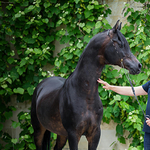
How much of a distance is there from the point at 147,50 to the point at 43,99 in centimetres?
171

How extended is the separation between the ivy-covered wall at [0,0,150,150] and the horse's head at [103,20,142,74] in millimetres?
1612

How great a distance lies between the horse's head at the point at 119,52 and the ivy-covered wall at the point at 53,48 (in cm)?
161

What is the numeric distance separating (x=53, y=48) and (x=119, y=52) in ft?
7.09

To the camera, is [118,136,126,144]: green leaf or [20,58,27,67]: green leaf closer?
[118,136,126,144]: green leaf

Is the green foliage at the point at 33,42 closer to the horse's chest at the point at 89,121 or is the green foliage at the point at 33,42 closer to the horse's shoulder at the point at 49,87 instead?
the horse's shoulder at the point at 49,87

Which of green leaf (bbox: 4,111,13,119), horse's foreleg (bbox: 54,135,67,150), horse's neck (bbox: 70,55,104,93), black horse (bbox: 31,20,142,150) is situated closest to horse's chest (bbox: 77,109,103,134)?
black horse (bbox: 31,20,142,150)

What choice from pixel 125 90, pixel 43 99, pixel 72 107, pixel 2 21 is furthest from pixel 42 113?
pixel 2 21

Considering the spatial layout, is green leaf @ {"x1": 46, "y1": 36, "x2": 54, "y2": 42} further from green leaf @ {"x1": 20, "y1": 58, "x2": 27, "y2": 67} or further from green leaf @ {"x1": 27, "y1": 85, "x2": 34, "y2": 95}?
green leaf @ {"x1": 27, "y1": 85, "x2": 34, "y2": 95}

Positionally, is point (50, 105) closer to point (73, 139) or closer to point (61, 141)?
point (73, 139)

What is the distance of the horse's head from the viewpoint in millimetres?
1752

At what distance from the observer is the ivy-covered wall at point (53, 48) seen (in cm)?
343

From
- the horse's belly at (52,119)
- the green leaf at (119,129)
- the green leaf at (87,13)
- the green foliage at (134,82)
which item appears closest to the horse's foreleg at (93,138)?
the horse's belly at (52,119)

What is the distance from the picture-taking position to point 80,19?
12.0 ft

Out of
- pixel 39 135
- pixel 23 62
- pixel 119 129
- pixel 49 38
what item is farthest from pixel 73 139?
pixel 49 38
